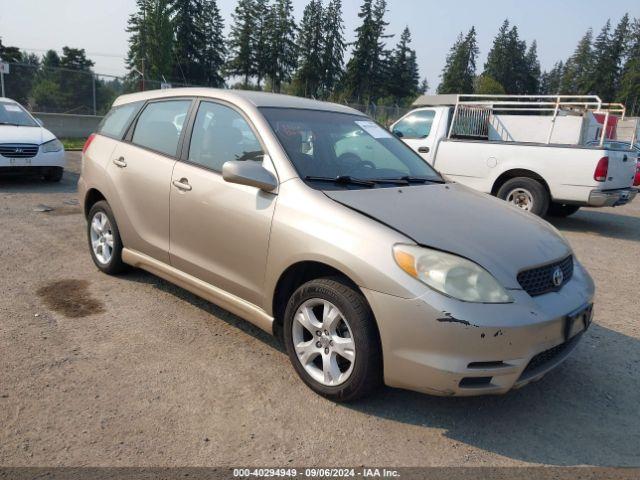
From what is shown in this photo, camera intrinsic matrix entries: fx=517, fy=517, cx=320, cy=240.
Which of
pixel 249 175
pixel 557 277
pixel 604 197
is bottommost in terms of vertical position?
pixel 557 277

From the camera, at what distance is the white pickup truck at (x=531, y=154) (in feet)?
26.7

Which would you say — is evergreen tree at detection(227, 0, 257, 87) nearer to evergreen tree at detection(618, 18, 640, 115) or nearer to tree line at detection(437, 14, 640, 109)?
tree line at detection(437, 14, 640, 109)

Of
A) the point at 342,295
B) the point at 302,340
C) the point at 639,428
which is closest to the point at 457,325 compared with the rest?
the point at 342,295

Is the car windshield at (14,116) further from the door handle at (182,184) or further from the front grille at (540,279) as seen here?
the front grille at (540,279)

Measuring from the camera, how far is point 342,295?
2816 millimetres

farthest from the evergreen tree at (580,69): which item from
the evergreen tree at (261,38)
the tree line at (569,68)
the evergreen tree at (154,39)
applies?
the evergreen tree at (154,39)

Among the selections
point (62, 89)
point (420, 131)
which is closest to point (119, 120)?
point (420, 131)

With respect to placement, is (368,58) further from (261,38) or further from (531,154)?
(531,154)

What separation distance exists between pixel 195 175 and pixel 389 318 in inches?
74.8

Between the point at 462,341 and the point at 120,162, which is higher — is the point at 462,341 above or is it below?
below

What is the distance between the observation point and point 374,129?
4352 millimetres

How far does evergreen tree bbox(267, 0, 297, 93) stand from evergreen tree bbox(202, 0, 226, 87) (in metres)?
6.77

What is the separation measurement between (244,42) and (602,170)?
232 feet

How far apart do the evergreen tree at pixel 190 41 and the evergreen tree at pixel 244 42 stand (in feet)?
14.4
